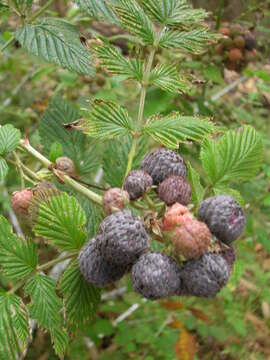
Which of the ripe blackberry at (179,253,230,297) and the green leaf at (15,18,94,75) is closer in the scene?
the ripe blackberry at (179,253,230,297)

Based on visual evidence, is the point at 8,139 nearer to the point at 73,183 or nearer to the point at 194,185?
the point at 73,183

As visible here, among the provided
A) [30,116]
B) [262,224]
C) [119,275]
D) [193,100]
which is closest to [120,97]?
[193,100]

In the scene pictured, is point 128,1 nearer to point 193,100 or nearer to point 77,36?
point 77,36

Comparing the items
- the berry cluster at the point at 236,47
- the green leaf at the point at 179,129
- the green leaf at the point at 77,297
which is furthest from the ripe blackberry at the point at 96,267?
the berry cluster at the point at 236,47

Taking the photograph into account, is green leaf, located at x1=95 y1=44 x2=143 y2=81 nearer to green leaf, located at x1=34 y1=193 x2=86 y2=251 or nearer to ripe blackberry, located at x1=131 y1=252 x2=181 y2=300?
green leaf, located at x1=34 y1=193 x2=86 y2=251

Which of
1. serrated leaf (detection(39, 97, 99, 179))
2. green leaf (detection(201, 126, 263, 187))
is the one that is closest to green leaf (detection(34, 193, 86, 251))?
green leaf (detection(201, 126, 263, 187))
